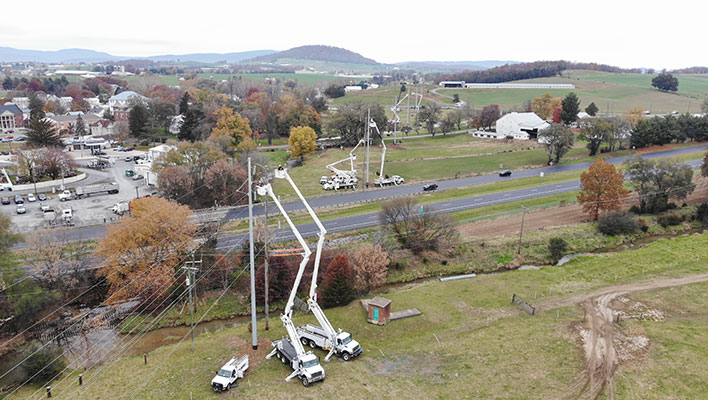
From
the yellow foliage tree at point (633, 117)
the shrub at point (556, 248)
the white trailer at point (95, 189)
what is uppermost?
the yellow foliage tree at point (633, 117)

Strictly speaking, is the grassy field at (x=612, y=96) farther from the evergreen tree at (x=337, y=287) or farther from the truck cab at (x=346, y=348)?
the truck cab at (x=346, y=348)

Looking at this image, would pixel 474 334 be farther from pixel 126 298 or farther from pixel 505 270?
pixel 126 298

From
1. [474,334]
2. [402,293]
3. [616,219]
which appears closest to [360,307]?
[402,293]

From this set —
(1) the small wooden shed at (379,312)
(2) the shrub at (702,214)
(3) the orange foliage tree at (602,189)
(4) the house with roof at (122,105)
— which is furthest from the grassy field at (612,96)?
(1) the small wooden shed at (379,312)

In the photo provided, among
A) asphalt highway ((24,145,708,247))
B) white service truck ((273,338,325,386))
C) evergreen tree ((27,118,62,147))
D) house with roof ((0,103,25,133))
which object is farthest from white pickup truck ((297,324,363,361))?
house with roof ((0,103,25,133))

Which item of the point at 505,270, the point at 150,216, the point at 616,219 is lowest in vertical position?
the point at 505,270

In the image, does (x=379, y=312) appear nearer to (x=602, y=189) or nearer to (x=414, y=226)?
(x=414, y=226)

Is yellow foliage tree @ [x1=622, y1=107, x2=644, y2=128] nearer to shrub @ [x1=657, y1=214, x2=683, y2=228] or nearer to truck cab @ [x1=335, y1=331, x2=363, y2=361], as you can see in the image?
shrub @ [x1=657, y1=214, x2=683, y2=228]
